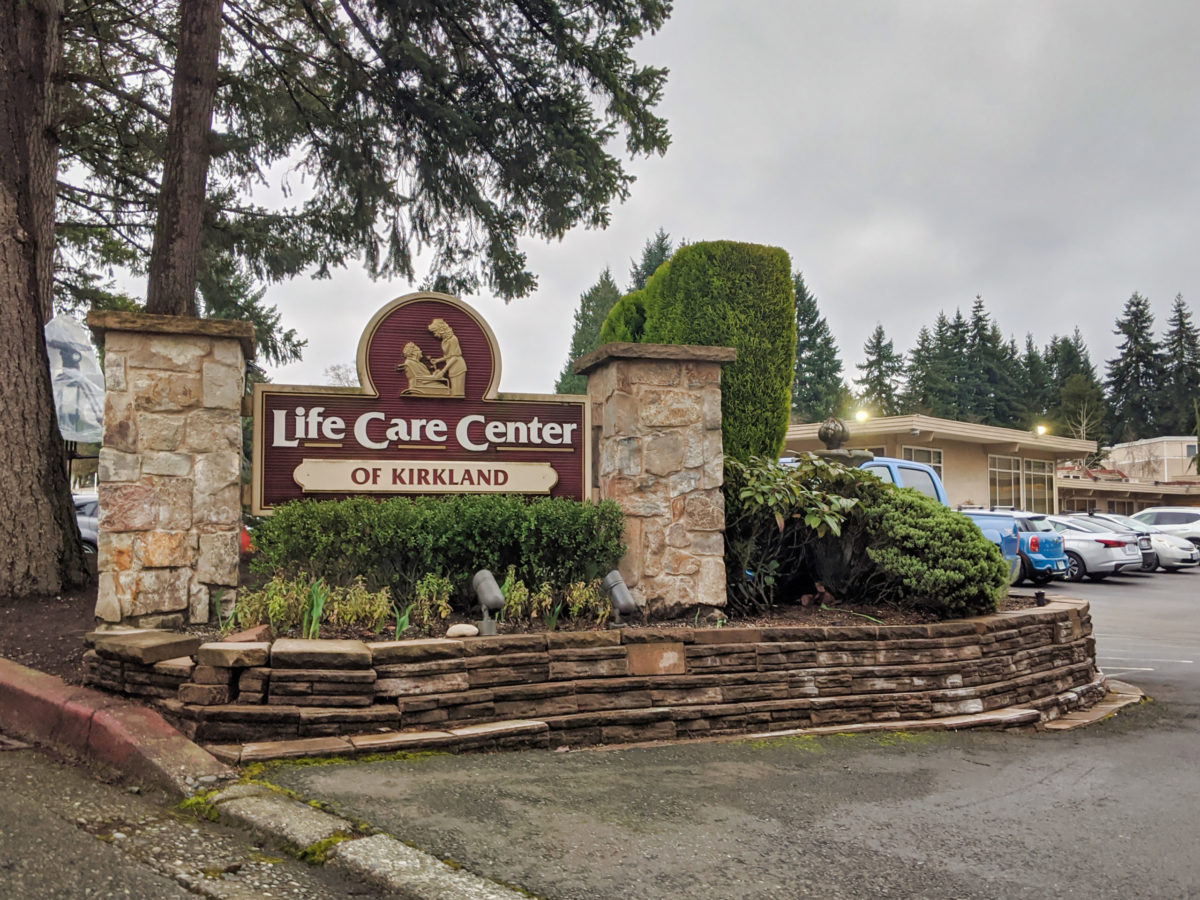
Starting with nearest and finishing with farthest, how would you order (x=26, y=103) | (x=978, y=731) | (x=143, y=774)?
(x=143, y=774), (x=978, y=731), (x=26, y=103)

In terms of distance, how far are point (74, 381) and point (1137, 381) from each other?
267 ft

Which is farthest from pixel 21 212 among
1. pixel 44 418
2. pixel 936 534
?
pixel 936 534

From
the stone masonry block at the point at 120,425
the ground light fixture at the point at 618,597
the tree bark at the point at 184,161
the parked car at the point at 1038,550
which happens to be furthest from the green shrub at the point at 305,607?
the parked car at the point at 1038,550

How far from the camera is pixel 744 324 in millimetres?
7094

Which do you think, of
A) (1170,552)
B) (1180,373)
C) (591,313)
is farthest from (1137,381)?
(1170,552)

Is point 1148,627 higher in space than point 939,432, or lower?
lower

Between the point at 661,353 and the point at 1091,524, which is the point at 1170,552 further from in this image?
the point at 661,353

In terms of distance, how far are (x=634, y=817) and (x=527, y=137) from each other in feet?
24.9

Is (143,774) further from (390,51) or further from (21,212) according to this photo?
(390,51)

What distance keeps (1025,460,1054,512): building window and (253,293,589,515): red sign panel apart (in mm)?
27779

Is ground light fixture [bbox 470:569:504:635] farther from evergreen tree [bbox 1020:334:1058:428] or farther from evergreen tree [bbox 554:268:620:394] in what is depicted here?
evergreen tree [bbox 1020:334:1058:428]

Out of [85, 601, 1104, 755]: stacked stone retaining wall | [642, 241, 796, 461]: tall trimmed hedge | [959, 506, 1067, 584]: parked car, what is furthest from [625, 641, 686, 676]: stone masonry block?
[959, 506, 1067, 584]: parked car

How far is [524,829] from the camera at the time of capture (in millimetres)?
3244

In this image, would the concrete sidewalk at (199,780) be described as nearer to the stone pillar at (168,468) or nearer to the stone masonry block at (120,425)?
the stone pillar at (168,468)
